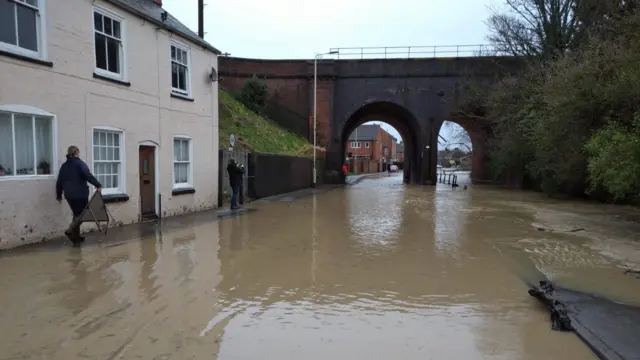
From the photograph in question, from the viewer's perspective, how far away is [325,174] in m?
33.8

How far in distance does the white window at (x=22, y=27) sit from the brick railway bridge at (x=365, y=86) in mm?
25265

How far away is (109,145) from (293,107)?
24.2 m

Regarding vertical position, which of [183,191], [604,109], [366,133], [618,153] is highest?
[366,133]

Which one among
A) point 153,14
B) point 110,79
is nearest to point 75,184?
point 110,79

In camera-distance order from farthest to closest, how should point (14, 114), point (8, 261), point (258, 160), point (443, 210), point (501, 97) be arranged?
point (501, 97) < point (258, 160) < point (443, 210) < point (14, 114) < point (8, 261)

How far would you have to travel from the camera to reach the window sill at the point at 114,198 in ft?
34.7

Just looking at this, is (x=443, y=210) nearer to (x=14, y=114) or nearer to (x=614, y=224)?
(x=614, y=224)

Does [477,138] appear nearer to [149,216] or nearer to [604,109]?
[604,109]

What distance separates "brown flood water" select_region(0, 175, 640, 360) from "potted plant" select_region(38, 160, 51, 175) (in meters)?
1.58

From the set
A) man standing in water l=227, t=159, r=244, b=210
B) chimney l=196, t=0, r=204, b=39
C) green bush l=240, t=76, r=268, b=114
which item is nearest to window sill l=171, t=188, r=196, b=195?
man standing in water l=227, t=159, r=244, b=210

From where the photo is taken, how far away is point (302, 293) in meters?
5.98

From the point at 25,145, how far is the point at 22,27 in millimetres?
2214

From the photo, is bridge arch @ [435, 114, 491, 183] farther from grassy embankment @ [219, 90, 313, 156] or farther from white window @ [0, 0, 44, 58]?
white window @ [0, 0, 44, 58]

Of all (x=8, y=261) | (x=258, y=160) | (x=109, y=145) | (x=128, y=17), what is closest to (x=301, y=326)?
(x=8, y=261)
